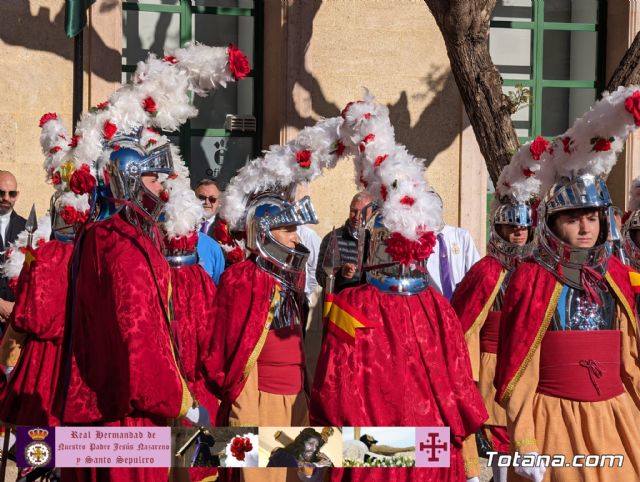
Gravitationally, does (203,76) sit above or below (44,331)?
above

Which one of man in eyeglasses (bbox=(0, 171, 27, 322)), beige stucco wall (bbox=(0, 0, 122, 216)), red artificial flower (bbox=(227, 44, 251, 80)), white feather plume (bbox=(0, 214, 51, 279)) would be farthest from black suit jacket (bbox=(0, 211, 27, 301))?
red artificial flower (bbox=(227, 44, 251, 80))

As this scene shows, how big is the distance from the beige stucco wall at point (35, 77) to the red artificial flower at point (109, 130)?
210 inches

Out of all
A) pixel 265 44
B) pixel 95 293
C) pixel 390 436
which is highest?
pixel 265 44

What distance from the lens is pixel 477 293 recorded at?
28.0ft

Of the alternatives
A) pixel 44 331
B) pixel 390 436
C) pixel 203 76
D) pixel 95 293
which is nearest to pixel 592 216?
pixel 390 436

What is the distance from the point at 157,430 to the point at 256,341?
1421mm

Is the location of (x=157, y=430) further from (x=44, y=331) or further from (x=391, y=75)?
(x=391, y=75)

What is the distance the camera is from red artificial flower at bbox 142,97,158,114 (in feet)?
20.5

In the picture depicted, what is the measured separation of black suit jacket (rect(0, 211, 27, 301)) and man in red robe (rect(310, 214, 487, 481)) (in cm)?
419

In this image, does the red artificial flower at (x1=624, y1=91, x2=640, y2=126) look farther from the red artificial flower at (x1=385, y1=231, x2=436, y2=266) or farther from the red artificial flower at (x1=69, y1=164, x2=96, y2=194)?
the red artificial flower at (x1=69, y1=164, x2=96, y2=194)

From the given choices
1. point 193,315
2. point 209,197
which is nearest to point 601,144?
point 193,315

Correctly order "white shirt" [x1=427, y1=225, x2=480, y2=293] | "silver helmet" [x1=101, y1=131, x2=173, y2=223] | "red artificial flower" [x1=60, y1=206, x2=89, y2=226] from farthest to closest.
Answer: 1. "white shirt" [x1=427, y1=225, x2=480, y2=293]
2. "red artificial flower" [x1=60, y1=206, x2=89, y2=226]
3. "silver helmet" [x1=101, y1=131, x2=173, y2=223]

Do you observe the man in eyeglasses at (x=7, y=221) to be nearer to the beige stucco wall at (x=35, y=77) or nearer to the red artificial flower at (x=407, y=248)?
the beige stucco wall at (x=35, y=77)

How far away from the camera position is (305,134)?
732 cm
